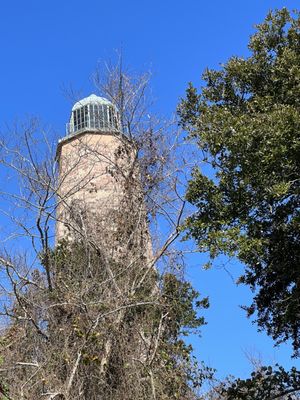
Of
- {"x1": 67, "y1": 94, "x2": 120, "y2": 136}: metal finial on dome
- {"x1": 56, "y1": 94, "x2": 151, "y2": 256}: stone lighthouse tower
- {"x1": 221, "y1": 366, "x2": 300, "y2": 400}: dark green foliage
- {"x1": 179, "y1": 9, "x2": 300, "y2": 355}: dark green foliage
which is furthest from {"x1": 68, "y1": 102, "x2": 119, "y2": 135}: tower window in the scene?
{"x1": 221, "y1": 366, "x2": 300, "y2": 400}: dark green foliage

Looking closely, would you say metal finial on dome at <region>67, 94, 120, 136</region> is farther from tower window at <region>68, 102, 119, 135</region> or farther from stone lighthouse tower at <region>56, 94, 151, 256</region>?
stone lighthouse tower at <region>56, 94, 151, 256</region>

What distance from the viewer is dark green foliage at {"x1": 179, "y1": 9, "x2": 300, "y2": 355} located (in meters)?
7.73

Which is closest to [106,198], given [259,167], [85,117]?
[259,167]

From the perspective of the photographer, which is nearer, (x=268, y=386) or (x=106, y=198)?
(x=268, y=386)

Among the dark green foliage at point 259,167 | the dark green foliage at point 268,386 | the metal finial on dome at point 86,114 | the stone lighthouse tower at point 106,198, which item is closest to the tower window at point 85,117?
the metal finial on dome at point 86,114

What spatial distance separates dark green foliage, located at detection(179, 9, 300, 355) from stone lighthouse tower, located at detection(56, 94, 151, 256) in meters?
2.40

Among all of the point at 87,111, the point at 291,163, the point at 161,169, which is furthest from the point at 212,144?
the point at 87,111

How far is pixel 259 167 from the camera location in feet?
25.5

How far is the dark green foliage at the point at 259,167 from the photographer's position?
7727 mm

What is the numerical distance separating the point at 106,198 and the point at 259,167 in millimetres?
5671

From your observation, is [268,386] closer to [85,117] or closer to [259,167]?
[259,167]

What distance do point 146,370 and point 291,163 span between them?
14.0 ft

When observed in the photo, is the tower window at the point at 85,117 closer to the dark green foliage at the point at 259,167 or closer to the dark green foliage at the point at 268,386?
the dark green foliage at the point at 259,167

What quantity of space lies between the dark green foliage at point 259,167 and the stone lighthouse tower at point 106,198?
2.40 meters
